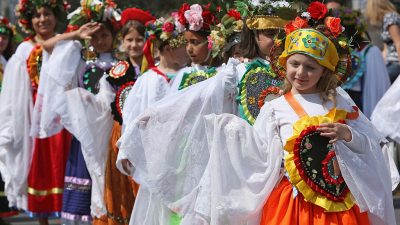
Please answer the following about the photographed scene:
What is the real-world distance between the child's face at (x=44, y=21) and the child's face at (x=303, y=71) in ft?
15.0

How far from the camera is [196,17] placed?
707cm

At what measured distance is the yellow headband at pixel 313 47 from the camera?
536cm

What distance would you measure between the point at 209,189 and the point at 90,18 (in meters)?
3.62

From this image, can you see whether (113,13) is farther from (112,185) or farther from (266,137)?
(266,137)

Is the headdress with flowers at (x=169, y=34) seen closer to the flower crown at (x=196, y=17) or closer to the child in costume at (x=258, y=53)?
the flower crown at (x=196, y=17)

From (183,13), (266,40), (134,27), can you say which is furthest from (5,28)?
(266,40)

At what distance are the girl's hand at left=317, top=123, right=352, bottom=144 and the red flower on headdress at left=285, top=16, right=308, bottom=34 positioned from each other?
604mm

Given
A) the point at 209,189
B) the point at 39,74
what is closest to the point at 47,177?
the point at 39,74

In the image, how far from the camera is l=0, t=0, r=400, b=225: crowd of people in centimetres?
536

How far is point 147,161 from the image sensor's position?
20.3 feet

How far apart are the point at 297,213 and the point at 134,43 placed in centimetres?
343

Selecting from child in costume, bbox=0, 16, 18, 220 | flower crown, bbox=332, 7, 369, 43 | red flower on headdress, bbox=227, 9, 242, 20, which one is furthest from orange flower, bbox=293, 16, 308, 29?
child in costume, bbox=0, 16, 18, 220

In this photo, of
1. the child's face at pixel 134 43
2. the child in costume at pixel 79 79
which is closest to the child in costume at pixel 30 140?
the child in costume at pixel 79 79

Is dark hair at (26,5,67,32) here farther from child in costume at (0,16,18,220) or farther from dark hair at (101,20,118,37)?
child in costume at (0,16,18,220)
